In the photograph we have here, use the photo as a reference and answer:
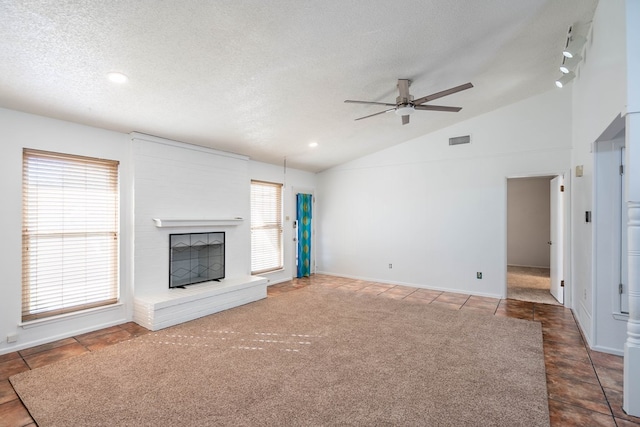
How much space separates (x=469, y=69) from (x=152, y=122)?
3974 mm

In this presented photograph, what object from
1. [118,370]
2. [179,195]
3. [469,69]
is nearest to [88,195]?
[179,195]

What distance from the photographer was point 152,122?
13.1 feet

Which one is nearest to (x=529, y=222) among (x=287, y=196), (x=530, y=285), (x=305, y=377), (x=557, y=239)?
(x=530, y=285)

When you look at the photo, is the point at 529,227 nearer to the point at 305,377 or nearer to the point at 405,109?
the point at 405,109

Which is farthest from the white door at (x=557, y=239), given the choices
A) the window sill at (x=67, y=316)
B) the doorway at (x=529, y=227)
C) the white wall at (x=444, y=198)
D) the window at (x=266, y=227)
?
the window sill at (x=67, y=316)

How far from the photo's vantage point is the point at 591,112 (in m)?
3.61

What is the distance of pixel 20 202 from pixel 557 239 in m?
7.45

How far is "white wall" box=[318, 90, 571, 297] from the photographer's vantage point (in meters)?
5.26

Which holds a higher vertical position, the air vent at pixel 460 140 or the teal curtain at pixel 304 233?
the air vent at pixel 460 140

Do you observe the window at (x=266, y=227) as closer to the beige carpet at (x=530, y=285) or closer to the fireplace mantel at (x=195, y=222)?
the fireplace mantel at (x=195, y=222)

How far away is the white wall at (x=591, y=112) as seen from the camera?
8.51 ft

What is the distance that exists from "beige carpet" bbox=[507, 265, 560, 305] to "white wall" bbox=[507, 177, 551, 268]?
0.38 meters

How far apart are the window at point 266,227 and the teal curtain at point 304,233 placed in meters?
0.54

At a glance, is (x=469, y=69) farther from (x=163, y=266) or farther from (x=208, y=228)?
(x=163, y=266)
